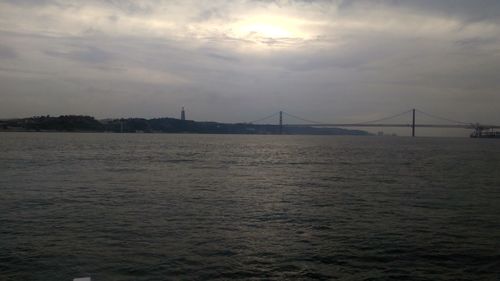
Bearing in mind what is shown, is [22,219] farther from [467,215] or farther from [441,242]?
[467,215]

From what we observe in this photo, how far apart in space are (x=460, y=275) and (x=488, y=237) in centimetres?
411

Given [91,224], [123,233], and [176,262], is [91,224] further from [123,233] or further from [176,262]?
[176,262]

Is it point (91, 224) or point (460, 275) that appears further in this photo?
point (91, 224)

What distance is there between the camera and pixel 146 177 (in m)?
28.7

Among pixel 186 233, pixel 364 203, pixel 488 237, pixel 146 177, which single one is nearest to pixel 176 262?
pixel 186 233

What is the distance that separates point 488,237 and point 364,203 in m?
6.22

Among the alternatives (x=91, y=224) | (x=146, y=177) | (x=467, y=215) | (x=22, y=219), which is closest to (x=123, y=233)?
(x=91, y=224)

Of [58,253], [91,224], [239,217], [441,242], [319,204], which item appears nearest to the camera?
[58,253]

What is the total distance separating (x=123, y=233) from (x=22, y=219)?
4104mm

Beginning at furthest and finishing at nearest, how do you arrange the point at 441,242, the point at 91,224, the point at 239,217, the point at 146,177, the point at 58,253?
the point at 146,177 → the point at 239,217 → the point at 91,224 → the point at 441,242 → the point at 58,253

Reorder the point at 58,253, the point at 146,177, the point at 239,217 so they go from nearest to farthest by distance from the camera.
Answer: the point at 58,253 → the point at 239,217 → the point at 146,177

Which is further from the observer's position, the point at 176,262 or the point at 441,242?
the point at 441,242

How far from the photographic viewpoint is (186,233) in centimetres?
1294

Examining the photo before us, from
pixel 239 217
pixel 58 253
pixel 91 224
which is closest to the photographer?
pixel 58 253
